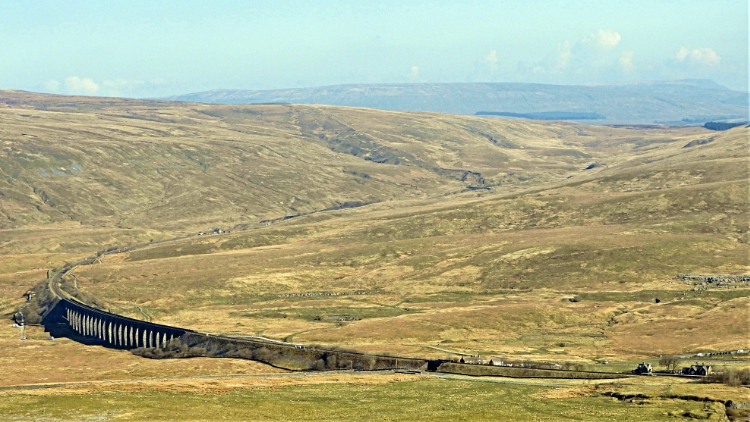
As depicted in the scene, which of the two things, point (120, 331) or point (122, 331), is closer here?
point (122, 331)

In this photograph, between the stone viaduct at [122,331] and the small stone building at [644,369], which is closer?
the small stone building at [644,369]

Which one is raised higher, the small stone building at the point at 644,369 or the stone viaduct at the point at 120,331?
the small stone building at the point at 644,369

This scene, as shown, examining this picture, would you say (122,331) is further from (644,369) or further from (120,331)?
(644,369)

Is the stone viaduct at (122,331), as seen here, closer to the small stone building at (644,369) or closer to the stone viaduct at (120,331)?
the stone viaduct at (120,331)

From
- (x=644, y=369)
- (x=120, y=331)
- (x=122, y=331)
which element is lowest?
(x=120, y=331)

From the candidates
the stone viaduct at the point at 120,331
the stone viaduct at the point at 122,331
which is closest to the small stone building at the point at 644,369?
the stone viaduct at the point at 122,331

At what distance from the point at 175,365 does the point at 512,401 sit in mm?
70823

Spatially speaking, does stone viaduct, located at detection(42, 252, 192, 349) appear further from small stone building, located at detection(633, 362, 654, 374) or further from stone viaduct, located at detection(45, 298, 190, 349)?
small stone building, located at detection(633, 362, 654, 374)

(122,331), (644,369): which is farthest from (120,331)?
(644,369)

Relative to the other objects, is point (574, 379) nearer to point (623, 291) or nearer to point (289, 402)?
point (289, 402)

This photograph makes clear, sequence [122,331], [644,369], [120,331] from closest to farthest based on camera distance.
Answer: [644,369] < [122,331] < [120,331]

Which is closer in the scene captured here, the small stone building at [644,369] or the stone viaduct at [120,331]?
the small stone building at [644,369]

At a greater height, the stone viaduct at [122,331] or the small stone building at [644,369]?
the small stone building at [644,369]

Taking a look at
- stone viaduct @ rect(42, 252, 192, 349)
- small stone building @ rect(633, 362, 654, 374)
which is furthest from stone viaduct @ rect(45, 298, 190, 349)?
small stone building @ rect(633, 362, 654, 374)
